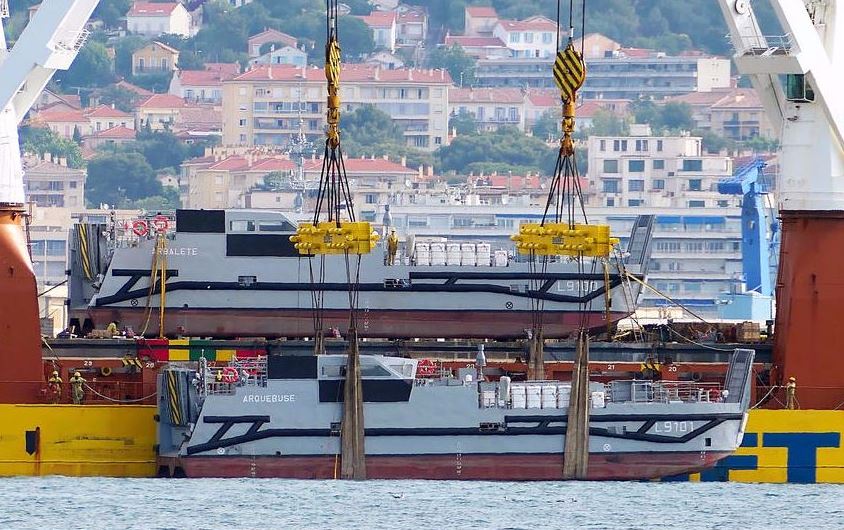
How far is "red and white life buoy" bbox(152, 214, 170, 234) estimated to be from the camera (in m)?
65.2

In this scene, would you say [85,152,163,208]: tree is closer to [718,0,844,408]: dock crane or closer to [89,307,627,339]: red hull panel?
[89,307,627,339]: red hull panel

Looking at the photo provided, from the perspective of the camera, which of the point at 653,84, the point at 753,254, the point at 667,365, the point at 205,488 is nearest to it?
the point at 205,488

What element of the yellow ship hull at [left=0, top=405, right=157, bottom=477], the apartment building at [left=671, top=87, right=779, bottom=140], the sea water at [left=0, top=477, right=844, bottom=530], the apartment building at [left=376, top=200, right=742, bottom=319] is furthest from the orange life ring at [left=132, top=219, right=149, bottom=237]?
the apartment building at [left=671, top=87, right=779, bottom=140]

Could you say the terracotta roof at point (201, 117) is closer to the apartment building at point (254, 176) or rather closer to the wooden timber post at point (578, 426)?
the apartment building at point (254, 176)

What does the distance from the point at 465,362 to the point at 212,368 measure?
594 cm

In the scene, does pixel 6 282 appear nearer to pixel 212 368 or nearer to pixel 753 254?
pixel 212 368

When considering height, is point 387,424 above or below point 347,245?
below

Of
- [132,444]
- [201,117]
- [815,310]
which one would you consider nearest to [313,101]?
[201,117]

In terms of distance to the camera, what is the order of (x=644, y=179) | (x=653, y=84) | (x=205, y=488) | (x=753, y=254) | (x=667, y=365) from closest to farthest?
(x=205, y=488)
(x=667, y=365)
(x=753, y=254)
(x=644, y=179)
(x=653, y=84)

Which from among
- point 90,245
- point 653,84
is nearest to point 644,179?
point 653,84

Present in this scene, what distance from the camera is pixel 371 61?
19038cm

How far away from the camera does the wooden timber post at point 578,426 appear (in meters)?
60.4

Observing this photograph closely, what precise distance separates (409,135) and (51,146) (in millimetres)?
22357

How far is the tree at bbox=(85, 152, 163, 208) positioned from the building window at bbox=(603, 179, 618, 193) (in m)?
24.6
